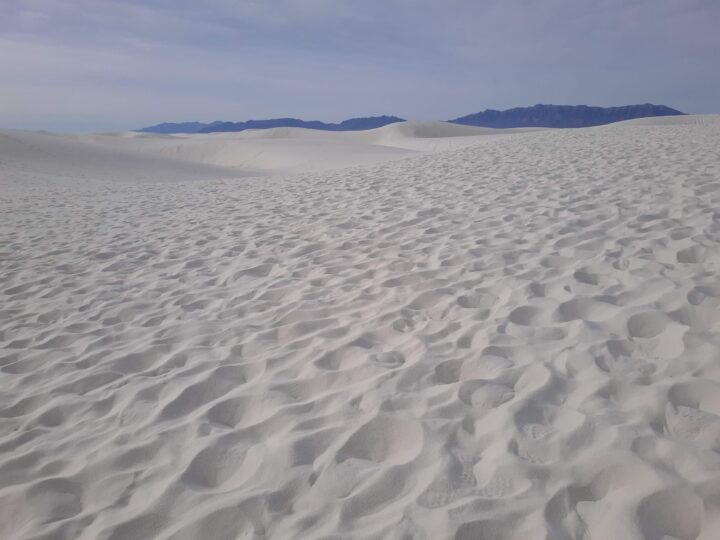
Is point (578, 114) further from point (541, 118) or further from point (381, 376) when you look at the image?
point (381, 376)

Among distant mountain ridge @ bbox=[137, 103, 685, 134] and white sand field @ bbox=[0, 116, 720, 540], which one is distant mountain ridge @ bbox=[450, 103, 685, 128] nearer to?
distant mountain ridge @ bbox=[137, 103, 685, 134]

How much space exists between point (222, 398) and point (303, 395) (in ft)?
1.47

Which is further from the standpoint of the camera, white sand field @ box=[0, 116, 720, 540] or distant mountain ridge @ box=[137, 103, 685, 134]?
distant mountain ridge @ box=[137, 103, 685, 134]

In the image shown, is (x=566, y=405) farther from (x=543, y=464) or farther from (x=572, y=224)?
(x=572, y=224)

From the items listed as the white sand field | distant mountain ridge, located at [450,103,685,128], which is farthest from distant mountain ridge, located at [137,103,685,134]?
the white sand field

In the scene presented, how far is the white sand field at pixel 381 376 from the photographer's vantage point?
1925 millimetres

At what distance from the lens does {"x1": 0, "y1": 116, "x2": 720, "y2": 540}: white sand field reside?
1925 mm

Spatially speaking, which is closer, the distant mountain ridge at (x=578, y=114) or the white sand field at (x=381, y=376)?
the white sand field at (x=381, y=376)

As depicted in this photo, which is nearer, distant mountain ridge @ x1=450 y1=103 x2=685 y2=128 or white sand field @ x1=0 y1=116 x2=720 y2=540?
white sand field @ x1=0 y1=116 x2=720 y2=540

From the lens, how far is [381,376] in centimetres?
279

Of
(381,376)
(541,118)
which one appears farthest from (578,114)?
(381,376)

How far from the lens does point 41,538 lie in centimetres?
192

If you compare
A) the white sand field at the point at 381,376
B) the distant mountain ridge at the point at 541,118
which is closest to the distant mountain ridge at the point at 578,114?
the distant mountain ridge at the point at 541,118

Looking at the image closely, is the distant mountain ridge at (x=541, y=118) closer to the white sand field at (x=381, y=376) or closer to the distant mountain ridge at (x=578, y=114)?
the distant mountain ridge at (x=578, y=114)
